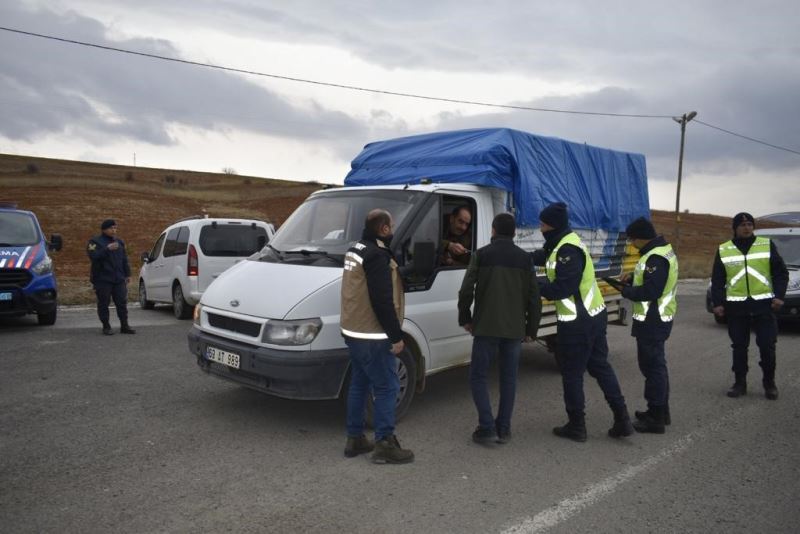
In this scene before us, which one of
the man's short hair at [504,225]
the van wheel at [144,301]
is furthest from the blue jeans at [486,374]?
the van wheel at [144,301]

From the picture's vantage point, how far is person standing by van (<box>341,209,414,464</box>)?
4352mm

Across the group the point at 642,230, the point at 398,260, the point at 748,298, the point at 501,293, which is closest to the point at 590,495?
the point at 501,293

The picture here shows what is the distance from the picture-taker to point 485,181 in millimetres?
6133

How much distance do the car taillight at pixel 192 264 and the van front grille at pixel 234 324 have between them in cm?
581

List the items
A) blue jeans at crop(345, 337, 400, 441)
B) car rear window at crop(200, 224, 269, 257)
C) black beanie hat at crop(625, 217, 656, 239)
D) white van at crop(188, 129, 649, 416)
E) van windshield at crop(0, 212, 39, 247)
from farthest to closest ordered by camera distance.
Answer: car rear window at crop(200, 224, 269, 257), van windshield at crop(0, 212, 39, 247), black beanie hat at crop(625, 217, 656, 239), white van at crop(188, 129, 649, 416), blue jeans at crop(345, 337, 400, 441)

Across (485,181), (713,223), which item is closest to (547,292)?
(485,181)

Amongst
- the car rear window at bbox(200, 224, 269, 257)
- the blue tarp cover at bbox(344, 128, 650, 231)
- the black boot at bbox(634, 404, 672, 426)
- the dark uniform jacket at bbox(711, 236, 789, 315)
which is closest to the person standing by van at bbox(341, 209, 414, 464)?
the blue tarp cover at bbox(344, 128, 650, 231)

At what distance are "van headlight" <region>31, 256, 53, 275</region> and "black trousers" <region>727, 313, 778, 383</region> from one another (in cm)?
948

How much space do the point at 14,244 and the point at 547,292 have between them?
28.6 feet

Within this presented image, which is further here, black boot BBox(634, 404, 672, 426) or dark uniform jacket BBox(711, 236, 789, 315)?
dark uniform jacket BBox(711, 236, 789, 315)

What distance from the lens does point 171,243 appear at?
11.9 metres

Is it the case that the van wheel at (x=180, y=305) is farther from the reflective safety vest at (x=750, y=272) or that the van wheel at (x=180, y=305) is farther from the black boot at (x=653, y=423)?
the reflective safety vest at (x=750, y=272)

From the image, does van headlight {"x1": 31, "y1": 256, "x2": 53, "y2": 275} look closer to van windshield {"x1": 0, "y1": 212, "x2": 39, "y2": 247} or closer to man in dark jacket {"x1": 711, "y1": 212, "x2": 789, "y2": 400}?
van windshield {"x1": 0, "y1": 212, "x2": 39, "y2": 247}

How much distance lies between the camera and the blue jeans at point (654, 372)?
17.7 feet
